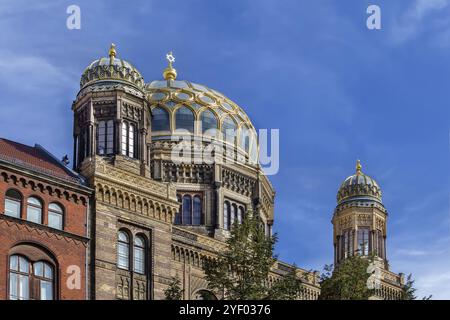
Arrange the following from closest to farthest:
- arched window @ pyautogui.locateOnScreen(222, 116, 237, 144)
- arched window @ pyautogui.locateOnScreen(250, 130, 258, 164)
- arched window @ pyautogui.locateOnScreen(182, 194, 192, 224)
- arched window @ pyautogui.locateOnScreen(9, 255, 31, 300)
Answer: arched window @ pyautogui.locateOnScreen(9, 255, 31, 300) → arched window @ pyautogui.locateOnScreen(182, 194, 192, 224) → arched window @ pyautogui.locateOnScreen(222, 116, 237, 144) → arched window @ pyautogui.locateOnScreen(250, 130, 258, 164)

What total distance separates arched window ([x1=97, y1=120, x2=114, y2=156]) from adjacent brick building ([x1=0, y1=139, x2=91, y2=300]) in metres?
6.51

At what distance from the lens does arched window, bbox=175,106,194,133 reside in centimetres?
8200

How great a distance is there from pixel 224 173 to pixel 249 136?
5.02 meters

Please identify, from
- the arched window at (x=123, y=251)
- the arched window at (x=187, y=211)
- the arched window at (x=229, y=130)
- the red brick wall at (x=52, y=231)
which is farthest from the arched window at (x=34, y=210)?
the arched window at (x=229, y=130)

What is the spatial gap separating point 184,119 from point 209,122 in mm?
1933

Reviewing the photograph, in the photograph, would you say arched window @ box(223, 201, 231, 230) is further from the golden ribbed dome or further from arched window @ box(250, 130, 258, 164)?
the golden ribbed dome

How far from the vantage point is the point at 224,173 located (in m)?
81.2

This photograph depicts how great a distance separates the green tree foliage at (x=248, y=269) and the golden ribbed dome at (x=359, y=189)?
119ft

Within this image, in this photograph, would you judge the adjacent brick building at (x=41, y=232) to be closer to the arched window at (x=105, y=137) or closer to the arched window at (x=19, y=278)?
the arched window at (x=19, y=278)

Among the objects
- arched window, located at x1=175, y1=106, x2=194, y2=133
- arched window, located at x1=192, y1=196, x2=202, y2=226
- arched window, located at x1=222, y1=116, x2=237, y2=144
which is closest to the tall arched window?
arched window, located at x1=222, y1=116, x2=237, y2=144

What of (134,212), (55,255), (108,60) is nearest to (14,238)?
(55,255)

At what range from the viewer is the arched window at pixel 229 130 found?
83.1 meters

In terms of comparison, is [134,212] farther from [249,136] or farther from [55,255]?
[249,136]

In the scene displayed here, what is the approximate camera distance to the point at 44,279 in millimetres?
54312
